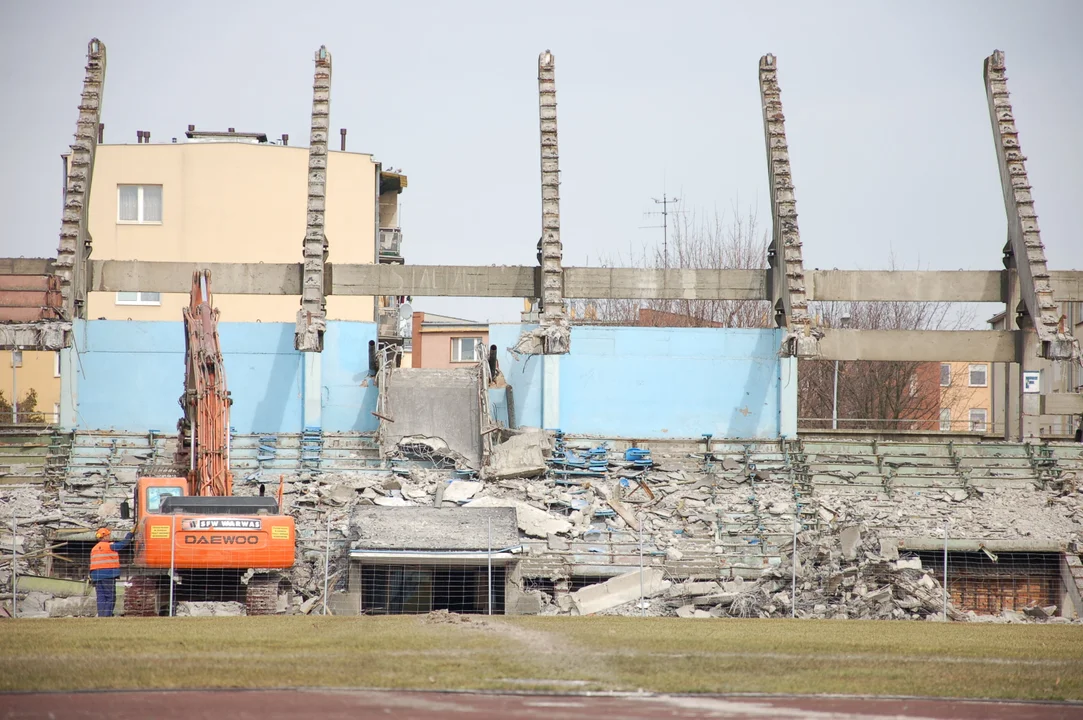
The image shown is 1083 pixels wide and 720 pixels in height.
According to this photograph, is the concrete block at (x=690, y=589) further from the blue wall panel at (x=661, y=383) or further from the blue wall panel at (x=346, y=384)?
the blue wall panel at (x=346, y=384)

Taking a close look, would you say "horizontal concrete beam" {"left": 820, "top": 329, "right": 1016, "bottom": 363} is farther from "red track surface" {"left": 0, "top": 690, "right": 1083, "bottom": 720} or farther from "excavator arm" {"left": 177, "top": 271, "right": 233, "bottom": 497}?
"red track surface" {"left": 0, "top": 690, "right": 1083, "bottom": 720}

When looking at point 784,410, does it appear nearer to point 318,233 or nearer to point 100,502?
point 318,233

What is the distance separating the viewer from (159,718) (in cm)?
1007

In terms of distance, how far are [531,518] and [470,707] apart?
45.0ft

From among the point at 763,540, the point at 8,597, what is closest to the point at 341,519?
the point at 8,597

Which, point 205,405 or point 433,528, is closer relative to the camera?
point 205,405

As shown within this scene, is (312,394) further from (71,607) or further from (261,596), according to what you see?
(261,596)

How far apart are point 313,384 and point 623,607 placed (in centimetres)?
1343

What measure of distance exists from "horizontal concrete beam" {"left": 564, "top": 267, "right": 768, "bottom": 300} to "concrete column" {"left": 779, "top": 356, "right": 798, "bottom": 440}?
2348mm

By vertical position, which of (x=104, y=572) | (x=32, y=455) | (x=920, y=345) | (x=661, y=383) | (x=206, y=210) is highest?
(x=206, y=210)

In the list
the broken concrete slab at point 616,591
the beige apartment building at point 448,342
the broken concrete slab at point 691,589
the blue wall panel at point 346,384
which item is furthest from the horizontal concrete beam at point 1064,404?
the beige apartment building at point 448,342

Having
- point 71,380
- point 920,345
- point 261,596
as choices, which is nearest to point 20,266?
point 71,380

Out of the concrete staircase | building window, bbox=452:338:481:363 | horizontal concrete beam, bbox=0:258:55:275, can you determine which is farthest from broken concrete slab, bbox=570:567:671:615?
building window, bbox=452:338:481:363

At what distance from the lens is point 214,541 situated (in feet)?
60.9
